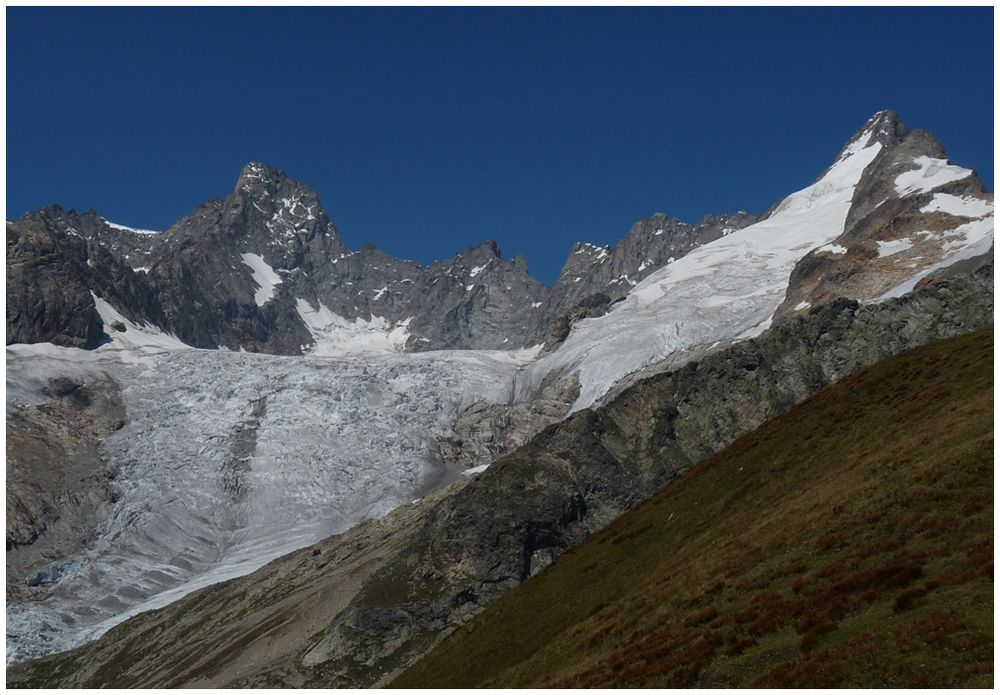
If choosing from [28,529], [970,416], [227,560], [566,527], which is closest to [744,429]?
[566,527]

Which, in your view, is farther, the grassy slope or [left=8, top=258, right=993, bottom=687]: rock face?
[left=8, top=258, right=993, bottom=687]: rock face

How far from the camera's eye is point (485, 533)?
3893 inches

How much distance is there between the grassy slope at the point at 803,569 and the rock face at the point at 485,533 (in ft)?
113

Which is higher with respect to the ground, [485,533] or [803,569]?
[485,533]

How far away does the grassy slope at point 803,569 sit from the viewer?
1039 inches

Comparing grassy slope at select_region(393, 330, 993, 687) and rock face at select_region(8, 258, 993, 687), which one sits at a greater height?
rock face at select_region(8, 258, 993, 687)

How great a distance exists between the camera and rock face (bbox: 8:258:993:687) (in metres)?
91.4

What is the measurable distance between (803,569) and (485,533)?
66.4 metres

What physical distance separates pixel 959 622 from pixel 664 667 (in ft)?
29.2

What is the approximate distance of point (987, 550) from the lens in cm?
2848

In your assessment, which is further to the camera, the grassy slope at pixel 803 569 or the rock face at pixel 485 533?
the rock face at pixel 485 533

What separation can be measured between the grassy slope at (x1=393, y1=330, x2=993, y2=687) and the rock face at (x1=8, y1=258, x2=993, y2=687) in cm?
3449

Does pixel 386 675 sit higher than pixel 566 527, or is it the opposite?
pixel 566 527

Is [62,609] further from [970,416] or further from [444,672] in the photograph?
[970,416]
